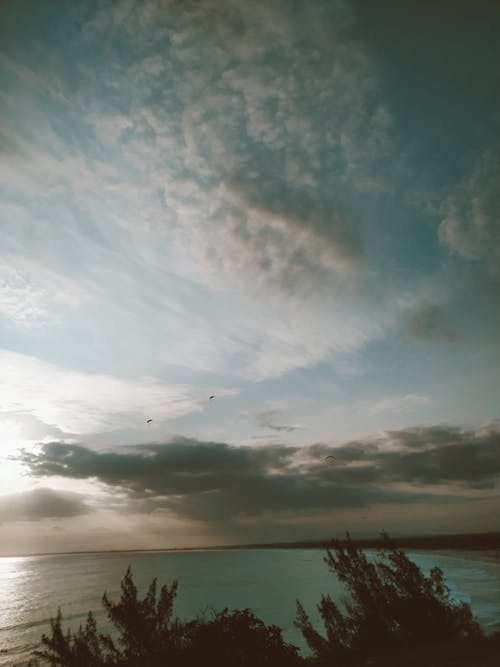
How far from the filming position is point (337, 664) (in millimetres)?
23234

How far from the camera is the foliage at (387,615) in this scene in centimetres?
2502

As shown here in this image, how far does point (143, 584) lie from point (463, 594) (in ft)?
336

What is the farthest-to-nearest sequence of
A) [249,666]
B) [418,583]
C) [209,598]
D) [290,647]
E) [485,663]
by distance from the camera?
[209,598]
[418,583]
[290,647]
[249,666]
[485,663]

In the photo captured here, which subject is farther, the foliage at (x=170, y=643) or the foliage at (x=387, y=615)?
the foliage at (x=387, y=615)

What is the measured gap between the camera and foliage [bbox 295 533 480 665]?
82.1 ft

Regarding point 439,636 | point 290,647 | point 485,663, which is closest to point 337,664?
point 290,647

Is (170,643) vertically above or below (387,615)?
above

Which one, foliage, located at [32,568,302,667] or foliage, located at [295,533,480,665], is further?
foliage, located at [295,533,480,665]

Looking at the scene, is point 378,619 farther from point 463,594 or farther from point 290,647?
point 463,594

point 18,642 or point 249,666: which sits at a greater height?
point 249,666

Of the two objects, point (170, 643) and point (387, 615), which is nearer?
point (170, 643)

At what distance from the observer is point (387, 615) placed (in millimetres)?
26688

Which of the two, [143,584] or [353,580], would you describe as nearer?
[353,580]

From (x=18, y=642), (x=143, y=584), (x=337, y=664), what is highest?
(x=337, y=664)
